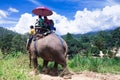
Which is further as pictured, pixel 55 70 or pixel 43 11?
pixel 43 11

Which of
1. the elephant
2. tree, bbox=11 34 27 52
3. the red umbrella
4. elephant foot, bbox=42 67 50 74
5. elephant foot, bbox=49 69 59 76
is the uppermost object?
the red umbrella

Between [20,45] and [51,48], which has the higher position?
[20,45]

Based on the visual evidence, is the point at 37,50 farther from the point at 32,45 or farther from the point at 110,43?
the point at 110,43

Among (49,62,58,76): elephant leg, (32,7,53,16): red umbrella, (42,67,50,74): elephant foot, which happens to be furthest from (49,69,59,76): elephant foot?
(32,7,53,16): red umbrella

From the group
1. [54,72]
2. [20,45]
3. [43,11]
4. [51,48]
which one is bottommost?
[54,72]

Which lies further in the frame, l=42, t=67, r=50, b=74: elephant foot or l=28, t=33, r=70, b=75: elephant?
l=42, t=67, r=50, b=74: elephant foot

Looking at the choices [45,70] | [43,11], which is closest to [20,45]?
[43,11]

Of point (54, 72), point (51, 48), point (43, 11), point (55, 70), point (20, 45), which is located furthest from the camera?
point (20, 45)

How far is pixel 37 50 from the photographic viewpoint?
10.2 m

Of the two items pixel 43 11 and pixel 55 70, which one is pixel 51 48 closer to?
pixel 55 70

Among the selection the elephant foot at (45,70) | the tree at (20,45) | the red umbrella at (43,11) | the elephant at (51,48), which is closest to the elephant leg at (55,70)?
the elephant foot at (45,70)

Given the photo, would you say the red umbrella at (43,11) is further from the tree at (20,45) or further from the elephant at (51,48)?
the tree at (20,45)

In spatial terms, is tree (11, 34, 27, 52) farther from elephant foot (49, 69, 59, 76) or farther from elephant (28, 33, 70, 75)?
elephant (28, 33, 70, 75)

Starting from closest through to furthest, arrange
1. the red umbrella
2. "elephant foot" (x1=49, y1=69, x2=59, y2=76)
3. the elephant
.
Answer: the elephant → "elephant foot" (x1=49, y1=69, x2=59, y2=76) → the red umbrella
